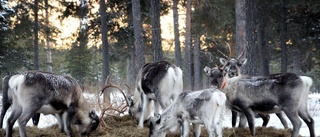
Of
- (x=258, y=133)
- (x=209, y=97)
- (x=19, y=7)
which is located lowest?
(x=258, y=133)

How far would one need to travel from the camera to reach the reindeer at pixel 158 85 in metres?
7.59

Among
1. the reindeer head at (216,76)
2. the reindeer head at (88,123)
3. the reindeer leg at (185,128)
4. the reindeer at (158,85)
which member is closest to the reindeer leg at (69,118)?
the reindeer head at (88,123)

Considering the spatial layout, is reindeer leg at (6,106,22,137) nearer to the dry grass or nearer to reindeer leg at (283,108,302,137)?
the dry grass

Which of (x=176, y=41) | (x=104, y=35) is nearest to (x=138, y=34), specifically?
(x=104, y=35)

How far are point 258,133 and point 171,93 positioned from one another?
2.00 metres

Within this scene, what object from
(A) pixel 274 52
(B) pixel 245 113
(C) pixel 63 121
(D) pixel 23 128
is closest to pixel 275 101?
(B) pixel 245 113

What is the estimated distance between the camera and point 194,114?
244 inches

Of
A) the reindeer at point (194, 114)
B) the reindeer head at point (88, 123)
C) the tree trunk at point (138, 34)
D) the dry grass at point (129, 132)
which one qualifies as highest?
the tree trunk at point (138, 34)

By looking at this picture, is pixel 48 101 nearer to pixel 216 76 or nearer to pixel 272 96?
pixel 216 76

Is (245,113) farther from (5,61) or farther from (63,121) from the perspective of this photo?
(5,61)

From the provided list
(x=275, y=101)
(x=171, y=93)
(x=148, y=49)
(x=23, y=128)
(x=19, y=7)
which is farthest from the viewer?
(x=148, y=49)

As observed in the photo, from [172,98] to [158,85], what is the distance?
16.8 inches

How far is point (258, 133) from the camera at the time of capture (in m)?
7.30

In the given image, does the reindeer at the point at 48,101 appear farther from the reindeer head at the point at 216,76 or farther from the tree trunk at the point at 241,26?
the tree trunk at the point at 241,26
